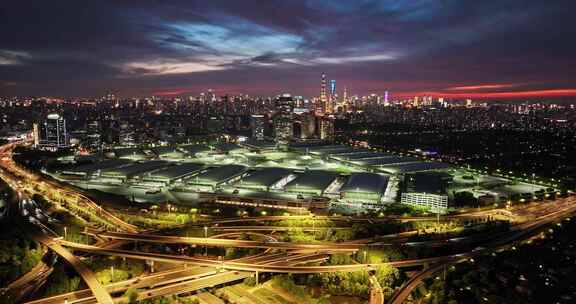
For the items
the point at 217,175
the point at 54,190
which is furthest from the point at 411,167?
the point at 54,190

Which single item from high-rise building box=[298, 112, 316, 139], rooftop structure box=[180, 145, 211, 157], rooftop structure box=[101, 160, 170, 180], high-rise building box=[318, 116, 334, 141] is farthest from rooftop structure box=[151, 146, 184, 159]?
high-rise building box=[318, 116, 334, 141]

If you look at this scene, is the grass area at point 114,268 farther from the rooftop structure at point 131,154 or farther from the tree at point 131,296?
the rooftop structure at point 131,154

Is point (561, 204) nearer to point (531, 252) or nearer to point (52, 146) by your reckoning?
point (531, 252)

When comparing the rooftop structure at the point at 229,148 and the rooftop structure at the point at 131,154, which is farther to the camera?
the rooftop structure at the point at 229,148

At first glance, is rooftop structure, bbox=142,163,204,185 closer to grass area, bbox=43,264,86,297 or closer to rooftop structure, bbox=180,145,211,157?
rooftop structure, bbox=180,145,211,157

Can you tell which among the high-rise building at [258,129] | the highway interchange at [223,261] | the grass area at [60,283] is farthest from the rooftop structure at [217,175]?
the high-rise building at [258,129]

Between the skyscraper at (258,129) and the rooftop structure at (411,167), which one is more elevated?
the skyscraper at (258,129)

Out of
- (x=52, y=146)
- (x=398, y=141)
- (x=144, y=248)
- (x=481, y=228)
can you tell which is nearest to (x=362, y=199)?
(x=481, y=228)
